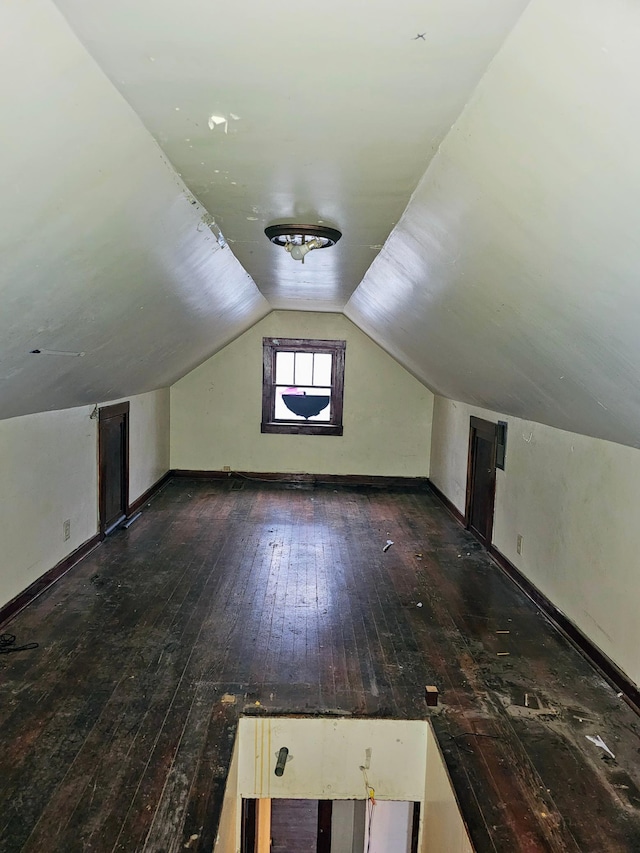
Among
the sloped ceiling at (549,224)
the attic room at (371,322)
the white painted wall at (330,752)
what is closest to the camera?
the sloped ceiling at (549,224)

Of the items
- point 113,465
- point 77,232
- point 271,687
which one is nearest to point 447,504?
point 113,465

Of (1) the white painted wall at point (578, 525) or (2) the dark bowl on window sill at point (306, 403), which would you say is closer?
(1) the white painted wall at point (578, 525)

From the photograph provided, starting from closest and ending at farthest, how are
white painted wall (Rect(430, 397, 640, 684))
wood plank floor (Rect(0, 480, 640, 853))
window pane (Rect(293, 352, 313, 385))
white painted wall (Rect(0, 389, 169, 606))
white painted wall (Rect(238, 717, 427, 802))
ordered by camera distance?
wood plank floor (Rect(0, 480, 640, 853)), white painted wall (Rect(238, 717, 427, 802)), white painted wall (Rect(430, 397, 640, 684)), white painted wall (Rect(0, 389, 169, 606)), window pane (Rect(293, 352, 313, 385))

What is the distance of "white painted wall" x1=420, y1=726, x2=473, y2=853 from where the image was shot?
2107 mm

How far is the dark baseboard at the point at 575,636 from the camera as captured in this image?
9.10ft

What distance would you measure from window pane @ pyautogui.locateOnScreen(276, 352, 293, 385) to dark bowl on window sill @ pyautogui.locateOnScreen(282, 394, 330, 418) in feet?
0.67

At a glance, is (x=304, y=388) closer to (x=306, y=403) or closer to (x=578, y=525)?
(x=306, y=403)

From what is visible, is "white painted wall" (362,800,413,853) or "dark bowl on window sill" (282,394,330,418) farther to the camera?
"dark bowl on window sill" (282,394,330,418)

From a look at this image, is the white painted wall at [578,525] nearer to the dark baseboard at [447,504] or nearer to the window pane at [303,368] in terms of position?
the dark baseboard at [447,504]

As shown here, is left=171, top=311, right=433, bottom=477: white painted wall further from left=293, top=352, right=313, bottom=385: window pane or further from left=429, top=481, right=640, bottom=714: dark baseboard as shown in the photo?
left=429, top=481, right=640, bottom=714: dark baseboard

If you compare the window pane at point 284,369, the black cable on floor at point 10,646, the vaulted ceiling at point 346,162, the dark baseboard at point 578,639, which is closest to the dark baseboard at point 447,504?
the dark baseboard at point 578,639

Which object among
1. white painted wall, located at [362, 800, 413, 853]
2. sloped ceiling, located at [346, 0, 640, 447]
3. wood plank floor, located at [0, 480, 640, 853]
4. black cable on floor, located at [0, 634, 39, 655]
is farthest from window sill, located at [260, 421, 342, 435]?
black cable on floor, located at [0, 634, 39, 655]

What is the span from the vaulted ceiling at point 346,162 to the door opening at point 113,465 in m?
1.80

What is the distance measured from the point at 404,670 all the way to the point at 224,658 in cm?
98
